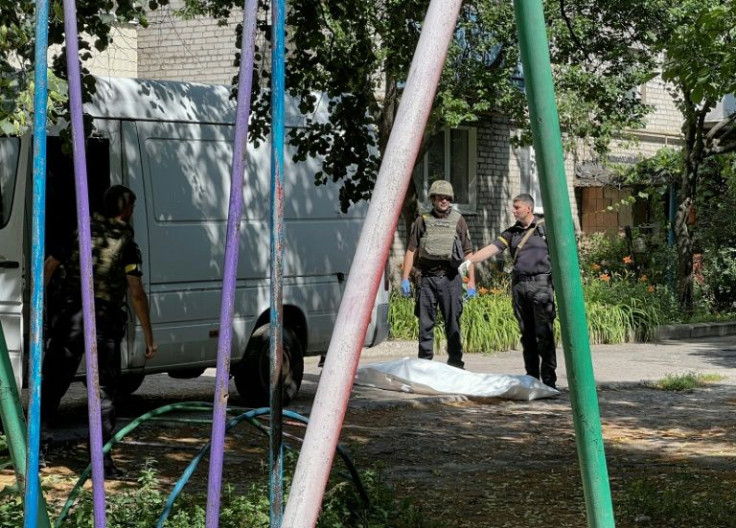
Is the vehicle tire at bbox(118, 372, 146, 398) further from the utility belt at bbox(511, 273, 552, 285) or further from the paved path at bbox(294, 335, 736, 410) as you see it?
the utility belt at bbox(511, 273, 552, 285)

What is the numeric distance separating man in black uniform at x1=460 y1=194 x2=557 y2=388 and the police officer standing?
10.0 inches

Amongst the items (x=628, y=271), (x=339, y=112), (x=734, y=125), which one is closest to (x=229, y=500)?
(x=339, y=112)

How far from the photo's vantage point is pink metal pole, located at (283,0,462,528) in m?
2.20

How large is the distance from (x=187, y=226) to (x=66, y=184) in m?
1.04

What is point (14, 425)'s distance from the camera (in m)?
3.15

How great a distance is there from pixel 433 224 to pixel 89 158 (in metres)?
3.33

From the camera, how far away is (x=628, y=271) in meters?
22.3

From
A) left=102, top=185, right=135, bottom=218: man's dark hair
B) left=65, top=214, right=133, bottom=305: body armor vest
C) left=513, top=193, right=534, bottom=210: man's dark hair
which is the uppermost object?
left=513, top=193, right=534, bottom=210: man's dark hair

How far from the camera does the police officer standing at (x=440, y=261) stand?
11523mm

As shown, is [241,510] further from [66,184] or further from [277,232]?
[66,184]

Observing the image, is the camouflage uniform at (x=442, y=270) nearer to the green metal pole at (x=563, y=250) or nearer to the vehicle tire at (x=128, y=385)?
the vehicle tire at (x=128, y=385)

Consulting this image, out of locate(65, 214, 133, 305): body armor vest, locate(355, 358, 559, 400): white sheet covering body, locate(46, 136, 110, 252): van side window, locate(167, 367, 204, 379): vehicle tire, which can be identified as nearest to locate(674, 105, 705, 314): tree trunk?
locate(355, 358, 559, 400): white sheet covering body

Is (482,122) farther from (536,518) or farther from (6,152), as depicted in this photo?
(536,518)

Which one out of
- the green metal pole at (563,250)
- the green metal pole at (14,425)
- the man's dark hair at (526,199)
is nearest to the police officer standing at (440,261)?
the man's dark hair at (526,199)
